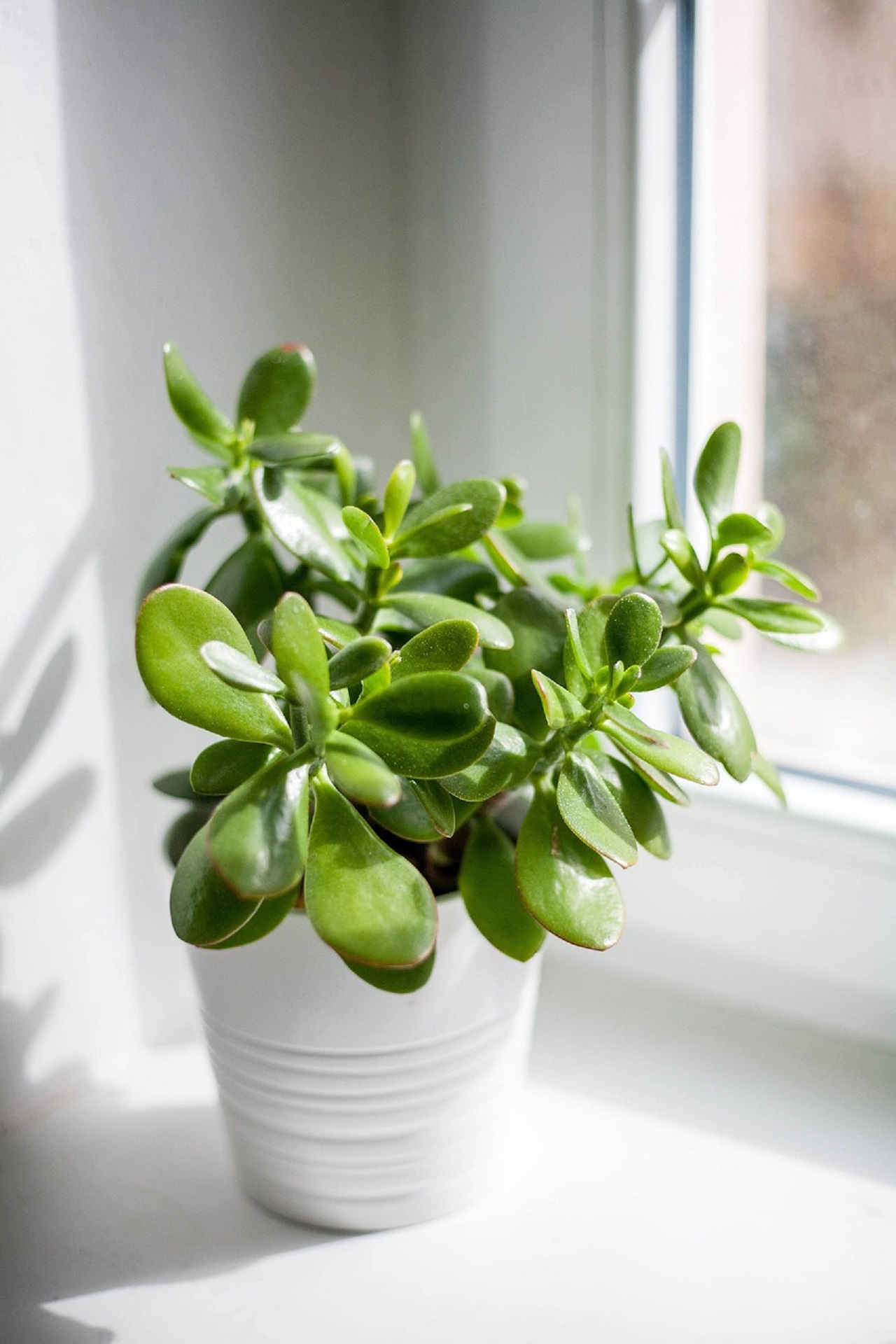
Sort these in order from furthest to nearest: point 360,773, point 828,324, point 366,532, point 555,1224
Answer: point 828,324, point 555,1224, point 366,532, point 360,773

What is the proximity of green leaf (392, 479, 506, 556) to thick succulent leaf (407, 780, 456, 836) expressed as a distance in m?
0.12

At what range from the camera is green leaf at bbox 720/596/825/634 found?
2.09ft

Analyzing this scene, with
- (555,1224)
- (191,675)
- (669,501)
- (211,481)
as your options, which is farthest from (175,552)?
(555,1224)

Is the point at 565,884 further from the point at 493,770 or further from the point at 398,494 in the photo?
the point at 398,494

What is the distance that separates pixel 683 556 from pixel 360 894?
25 centimetres

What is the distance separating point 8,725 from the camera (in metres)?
0.72

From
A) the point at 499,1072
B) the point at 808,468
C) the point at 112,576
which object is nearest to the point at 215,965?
the point at 499,1072

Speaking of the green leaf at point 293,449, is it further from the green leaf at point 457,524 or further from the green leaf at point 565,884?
the green leaf at point 565,884

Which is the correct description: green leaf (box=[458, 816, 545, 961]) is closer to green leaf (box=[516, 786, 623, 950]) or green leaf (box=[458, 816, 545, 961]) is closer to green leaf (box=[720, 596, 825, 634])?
green leaf (box=[516, 786, 623, 950])

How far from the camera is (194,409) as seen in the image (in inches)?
25.3

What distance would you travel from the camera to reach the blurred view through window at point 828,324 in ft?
2.73

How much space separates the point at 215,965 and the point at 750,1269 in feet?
1.09

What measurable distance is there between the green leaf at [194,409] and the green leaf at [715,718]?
0.92 feet

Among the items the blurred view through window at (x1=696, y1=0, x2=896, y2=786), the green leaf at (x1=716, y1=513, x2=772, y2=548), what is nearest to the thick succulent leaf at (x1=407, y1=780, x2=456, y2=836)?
the green leaf at (x1=716, y1=513, x2=772, y2=548)
